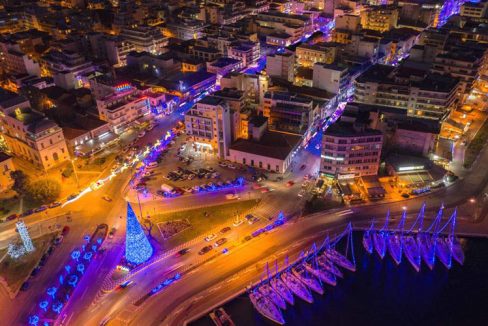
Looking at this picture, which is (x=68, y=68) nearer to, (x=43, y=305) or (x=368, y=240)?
(x=43, y=305)

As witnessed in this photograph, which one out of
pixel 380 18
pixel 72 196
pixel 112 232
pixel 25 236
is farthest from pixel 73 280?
pixel 380 18

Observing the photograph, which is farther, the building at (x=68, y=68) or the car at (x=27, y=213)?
the building at (x=68, y=68)

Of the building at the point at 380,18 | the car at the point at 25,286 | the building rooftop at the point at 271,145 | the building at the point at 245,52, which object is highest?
the building at the point at 380,18

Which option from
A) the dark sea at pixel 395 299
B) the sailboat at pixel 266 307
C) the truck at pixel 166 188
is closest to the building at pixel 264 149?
the truck at pixel 166 188

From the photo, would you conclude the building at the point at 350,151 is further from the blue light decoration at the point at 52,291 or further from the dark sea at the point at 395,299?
the blue light decoration at the point at 52,291

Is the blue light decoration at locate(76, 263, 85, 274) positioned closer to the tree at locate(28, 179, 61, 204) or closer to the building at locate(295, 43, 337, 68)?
the tree at locate(28, 179, 61, 204)

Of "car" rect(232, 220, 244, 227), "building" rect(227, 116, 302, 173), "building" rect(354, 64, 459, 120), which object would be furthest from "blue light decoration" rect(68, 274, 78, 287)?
"building" rect(354, 64, 459, 120)

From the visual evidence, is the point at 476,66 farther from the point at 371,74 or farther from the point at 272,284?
the point at 272,284
